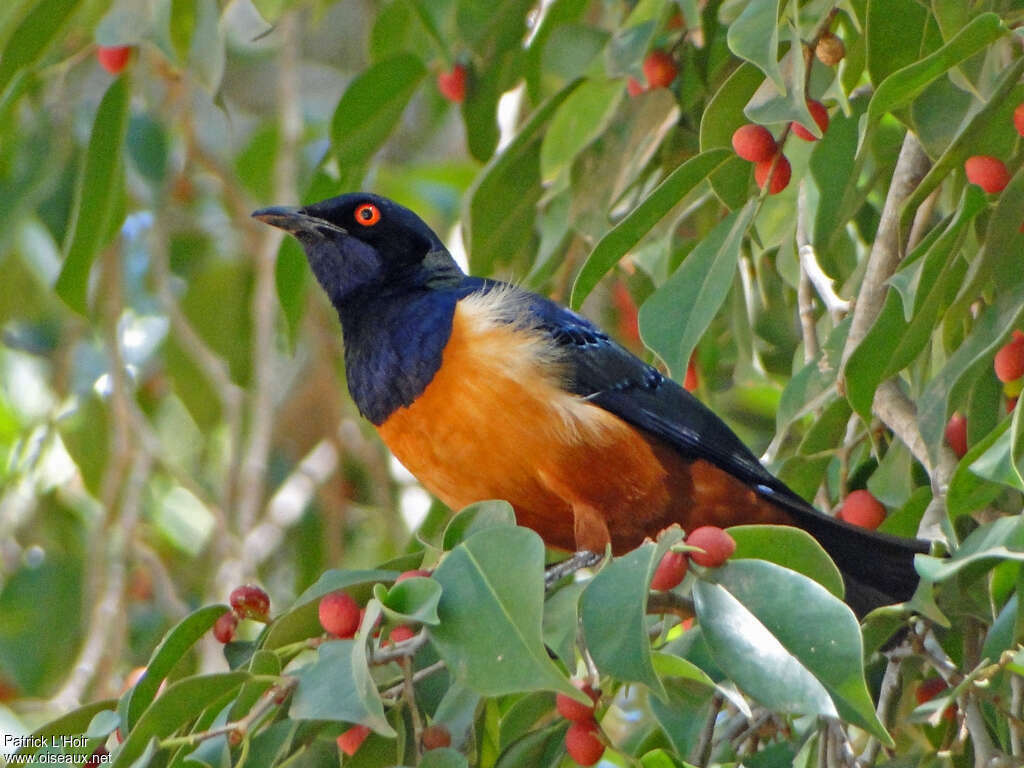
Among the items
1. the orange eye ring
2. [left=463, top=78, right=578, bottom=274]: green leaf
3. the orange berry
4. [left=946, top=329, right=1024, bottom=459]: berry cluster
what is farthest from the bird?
the orange berry

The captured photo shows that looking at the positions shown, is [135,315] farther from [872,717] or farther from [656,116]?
[872,717]

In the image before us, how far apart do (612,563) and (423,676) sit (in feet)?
1.51

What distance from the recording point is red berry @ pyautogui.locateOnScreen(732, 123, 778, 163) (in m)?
2.85

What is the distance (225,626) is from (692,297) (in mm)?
1089

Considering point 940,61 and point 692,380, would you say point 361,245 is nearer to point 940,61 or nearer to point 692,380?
point 692,380

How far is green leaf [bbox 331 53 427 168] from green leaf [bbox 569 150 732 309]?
122 cm

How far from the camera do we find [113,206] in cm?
376

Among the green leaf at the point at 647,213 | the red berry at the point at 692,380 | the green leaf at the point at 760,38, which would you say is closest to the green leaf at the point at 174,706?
the green leaf at the point at 647,213

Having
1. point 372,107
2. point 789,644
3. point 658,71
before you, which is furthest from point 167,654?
point 658,71

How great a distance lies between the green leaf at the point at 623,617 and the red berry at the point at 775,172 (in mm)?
1007

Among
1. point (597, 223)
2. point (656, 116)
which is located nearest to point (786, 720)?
point (597, 223)

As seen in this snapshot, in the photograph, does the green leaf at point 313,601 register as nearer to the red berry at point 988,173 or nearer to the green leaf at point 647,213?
the green leaf at point 647,213

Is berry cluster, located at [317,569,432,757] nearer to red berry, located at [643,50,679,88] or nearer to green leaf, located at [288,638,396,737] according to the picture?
green leaf, located at [288,638,396,737]

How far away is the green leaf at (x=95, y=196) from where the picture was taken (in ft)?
12.2
